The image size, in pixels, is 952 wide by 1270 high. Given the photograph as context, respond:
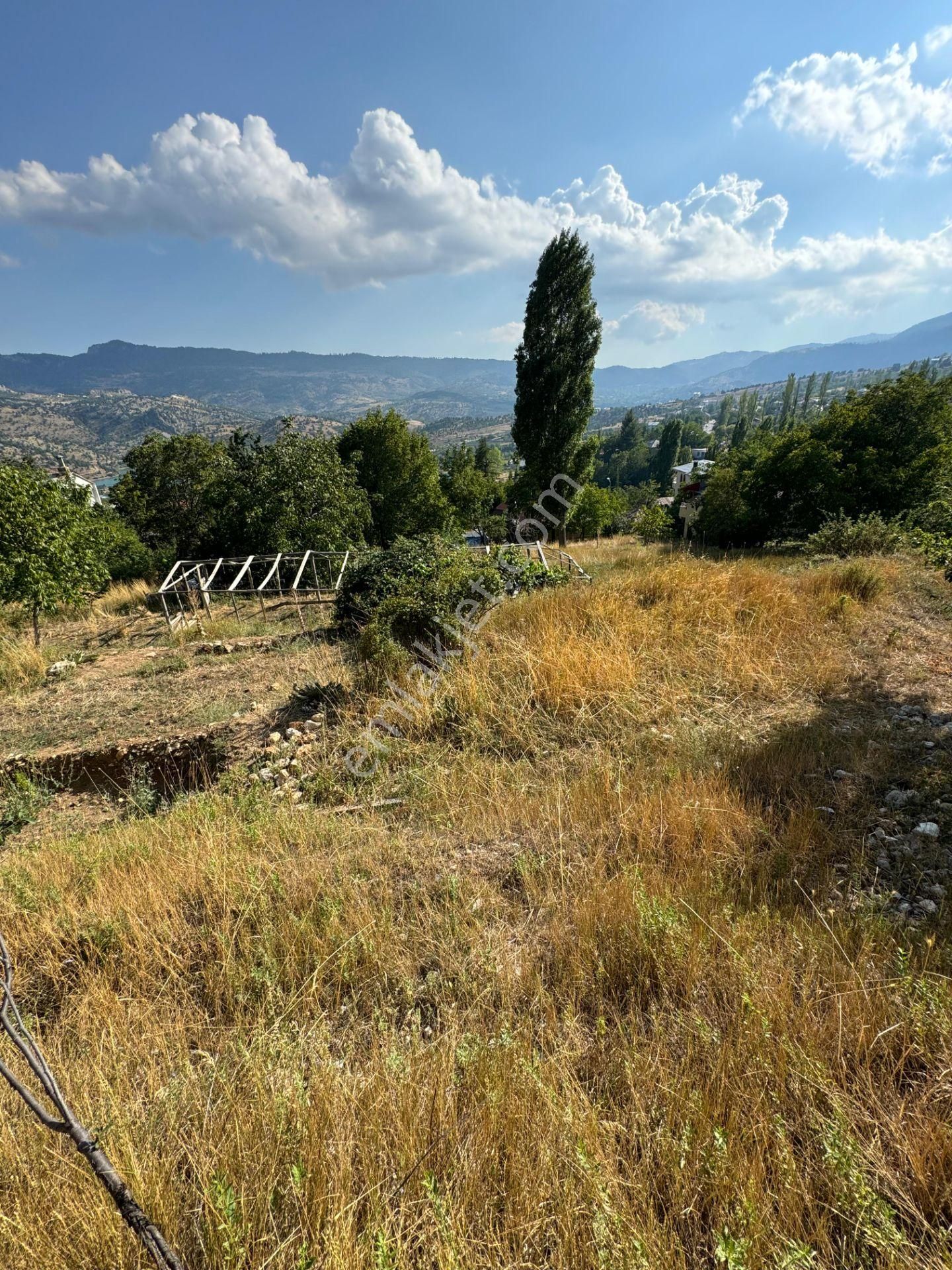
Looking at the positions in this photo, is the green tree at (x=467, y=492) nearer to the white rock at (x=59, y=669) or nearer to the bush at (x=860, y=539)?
the bush at (x=860, y=539)

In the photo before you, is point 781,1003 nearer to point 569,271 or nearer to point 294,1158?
point 294,1158

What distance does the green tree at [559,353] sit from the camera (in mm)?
21000

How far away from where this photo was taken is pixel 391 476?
2520 cm

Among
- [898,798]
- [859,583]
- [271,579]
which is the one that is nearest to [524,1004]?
[898,798]

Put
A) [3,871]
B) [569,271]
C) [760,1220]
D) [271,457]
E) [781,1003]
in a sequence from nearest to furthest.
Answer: [760,1220] → [781,1003] → [3,871] → [271,457] → [569,271]

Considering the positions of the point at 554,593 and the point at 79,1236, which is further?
the point at 554,593

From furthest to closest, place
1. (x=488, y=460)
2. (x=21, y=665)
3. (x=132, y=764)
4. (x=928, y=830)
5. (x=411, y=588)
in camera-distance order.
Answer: (x=488, y=460) < (x=21, y=665) < (x=411, y=588) < (x=132, y=764) < (x=928, y=830)

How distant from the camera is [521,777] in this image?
338cm

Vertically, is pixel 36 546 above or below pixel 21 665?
above

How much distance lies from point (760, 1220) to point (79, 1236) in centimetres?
159

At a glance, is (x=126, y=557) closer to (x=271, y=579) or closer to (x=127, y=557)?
(x=127, y=557)

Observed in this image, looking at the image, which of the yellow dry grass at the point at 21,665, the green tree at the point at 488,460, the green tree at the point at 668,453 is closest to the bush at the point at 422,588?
the yellow dry grass at the point at 21,665

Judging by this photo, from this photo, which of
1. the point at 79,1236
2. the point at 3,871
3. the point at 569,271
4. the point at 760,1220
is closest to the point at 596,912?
the point at 760,1220

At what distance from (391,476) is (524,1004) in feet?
84.7
